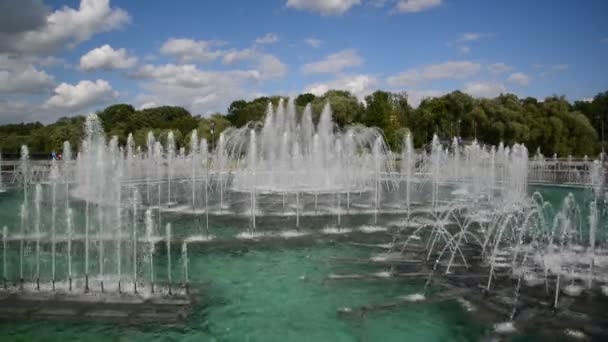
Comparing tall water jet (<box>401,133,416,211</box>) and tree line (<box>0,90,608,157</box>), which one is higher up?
tree line (<box>0,90,608,157</box>)

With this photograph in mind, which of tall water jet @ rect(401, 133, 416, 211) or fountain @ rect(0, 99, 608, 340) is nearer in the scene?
fountain @ rect(0, 99, 608, 340)

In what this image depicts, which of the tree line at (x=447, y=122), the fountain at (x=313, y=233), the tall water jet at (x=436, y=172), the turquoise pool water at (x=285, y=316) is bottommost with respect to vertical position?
the turquoise pool water at (x=285, y=316)

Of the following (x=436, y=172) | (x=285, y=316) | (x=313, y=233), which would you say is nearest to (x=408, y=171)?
(x=436, y=172)

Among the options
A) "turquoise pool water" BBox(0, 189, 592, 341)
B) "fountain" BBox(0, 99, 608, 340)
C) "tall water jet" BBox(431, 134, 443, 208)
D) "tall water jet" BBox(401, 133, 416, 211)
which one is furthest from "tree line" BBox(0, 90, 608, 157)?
"turquoise pool water" BBox(0, 189, 592, 341)

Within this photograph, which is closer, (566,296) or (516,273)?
(566,296)

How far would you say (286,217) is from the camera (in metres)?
19.0

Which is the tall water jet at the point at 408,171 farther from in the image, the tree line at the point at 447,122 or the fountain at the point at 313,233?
A: the tree line at the point at 447,122

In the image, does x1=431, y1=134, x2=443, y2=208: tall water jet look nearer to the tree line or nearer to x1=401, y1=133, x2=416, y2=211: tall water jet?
x1=401, y1=133, x2=416, y2=211: tall water jet

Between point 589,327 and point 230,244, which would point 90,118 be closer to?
point 230,244

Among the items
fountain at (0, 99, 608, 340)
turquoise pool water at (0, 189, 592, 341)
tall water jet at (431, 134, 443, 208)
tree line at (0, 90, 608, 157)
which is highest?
tree line at (0, 90, 608, 157)

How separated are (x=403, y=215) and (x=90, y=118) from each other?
15.5m

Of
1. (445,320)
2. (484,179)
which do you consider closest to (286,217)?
(445,320)

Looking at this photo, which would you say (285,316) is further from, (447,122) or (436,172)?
(447,122)

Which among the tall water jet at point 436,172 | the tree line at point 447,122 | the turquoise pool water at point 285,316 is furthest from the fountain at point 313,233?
the tree line at point 447,122
